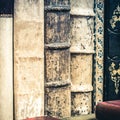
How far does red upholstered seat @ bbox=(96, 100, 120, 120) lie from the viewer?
139 centimetres

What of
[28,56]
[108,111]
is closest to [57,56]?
[28,56]

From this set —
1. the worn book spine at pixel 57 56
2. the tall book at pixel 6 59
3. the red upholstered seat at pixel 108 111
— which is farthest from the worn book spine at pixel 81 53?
the red upholstered seat at pixel 108 111

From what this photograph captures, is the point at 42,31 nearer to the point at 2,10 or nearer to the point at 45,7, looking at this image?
the point at 45,7

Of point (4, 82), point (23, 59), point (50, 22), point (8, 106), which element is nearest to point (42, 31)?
point (50, 22)

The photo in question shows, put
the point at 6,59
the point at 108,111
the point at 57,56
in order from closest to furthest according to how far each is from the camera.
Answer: the point at 108,111 → the point at 6,59 → the point at 57,56

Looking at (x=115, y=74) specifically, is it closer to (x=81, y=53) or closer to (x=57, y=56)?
(x=81, y=53)

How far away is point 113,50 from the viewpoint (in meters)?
2.43

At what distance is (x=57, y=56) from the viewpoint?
83.7 inches

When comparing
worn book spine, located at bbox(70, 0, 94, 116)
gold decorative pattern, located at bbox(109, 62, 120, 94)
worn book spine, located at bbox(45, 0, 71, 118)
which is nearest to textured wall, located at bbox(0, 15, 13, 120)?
worn book spine, located at bbox(45, 0, 71, 118)

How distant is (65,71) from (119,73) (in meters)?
0.55

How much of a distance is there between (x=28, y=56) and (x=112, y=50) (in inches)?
30.9

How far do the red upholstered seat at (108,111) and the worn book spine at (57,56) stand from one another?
0.69m

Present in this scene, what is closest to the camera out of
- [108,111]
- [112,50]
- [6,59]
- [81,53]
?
[108,111]

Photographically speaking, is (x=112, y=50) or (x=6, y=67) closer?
(x=6, y=67)
